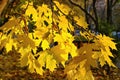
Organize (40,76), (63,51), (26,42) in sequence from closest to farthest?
(63,51)
(26,42)
(40,76)

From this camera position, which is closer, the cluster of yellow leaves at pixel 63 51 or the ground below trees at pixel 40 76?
the cluster of yellow leaves at pixel 63 51

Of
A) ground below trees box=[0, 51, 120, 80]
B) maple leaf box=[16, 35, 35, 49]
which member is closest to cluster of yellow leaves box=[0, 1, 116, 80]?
maple leaf box=[16, 35, 35, 49]

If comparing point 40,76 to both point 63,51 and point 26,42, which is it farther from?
point 63,51

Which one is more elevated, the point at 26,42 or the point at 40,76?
the point at 26,42

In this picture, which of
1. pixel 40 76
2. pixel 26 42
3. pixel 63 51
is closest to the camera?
pixel 63 51

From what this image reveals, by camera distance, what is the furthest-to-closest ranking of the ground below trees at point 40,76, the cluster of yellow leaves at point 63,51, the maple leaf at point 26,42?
the ground below trees at point 40,76 < the maple leaf at point 26,42 < the cluster of yellow leaves at point 63,51

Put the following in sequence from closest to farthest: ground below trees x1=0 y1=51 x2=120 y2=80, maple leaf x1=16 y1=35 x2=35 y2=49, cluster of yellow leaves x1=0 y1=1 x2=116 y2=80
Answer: cluster of yellow leaves x1=0 y1=1 x2=116 y2=80 < maple leaf x1=16 y1=35 x2=35 y2=49 < ground below trees x1=0 y1=51 x2=120 y2=80

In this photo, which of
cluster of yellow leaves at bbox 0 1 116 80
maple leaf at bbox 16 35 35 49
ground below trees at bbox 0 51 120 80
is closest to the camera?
cluster of yellow leaves at bbox 0 1 116 80

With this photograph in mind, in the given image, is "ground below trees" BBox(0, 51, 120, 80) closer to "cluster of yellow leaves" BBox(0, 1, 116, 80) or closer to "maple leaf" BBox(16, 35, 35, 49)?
"cluster of yellow leaves" BBox(0, 1, 116, 80)

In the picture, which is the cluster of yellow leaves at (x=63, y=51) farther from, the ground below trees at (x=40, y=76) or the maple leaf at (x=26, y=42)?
the ground below trees at (x=40, y=76)

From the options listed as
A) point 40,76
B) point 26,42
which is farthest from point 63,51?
point 40,76

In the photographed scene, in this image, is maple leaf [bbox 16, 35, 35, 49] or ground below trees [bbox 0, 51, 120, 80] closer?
maple leaf [bbox 16, 35, 35, 49]

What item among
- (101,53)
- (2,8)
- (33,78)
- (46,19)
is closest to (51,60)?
(101,53)

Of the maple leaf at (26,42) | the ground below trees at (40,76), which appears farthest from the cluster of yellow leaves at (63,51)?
the ground below trees at (40,76)
